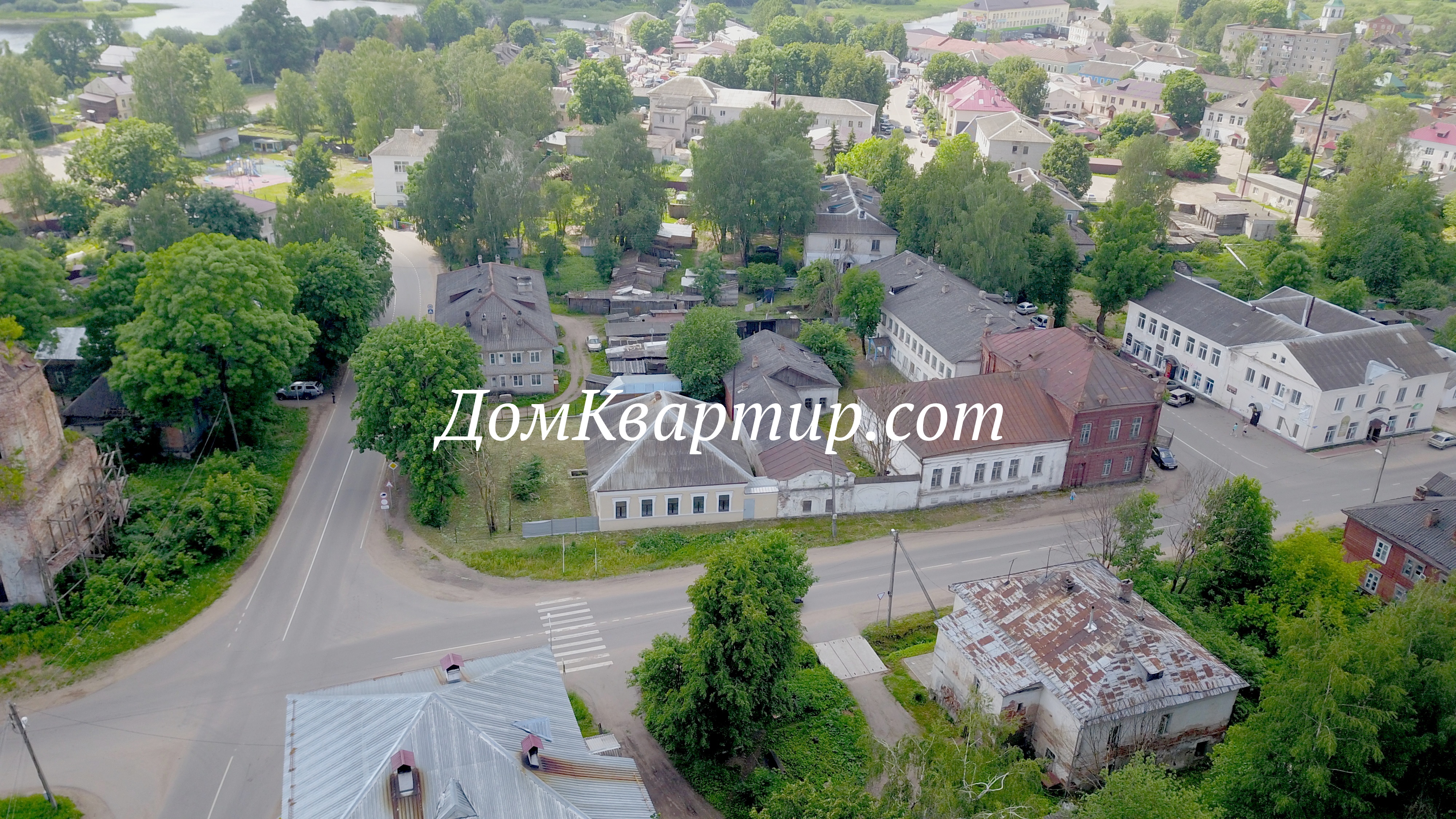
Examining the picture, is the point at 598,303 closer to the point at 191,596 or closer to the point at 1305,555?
the point at 191,596

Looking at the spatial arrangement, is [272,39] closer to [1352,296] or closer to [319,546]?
[319,546]

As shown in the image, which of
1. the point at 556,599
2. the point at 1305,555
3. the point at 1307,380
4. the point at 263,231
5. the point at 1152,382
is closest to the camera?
the point at 1305,555

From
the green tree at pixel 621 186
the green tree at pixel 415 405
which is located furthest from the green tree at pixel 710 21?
the green tree at pixel 415 405

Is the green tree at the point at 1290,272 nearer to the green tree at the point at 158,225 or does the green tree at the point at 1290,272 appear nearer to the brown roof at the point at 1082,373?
the brown roof at the point at 1082,373

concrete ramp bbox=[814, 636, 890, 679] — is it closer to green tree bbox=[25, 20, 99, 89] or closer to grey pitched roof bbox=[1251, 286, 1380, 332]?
grey pitched roof bbox=[1251, 286, 1380, 332]

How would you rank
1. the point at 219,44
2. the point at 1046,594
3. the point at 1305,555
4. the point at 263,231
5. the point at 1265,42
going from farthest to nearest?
the point at 1265,42, the point at 219,44, the point at 263,231, the point at 1305,555, the point at 1046,594

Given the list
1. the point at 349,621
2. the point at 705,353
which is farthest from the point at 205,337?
the point at 705,353

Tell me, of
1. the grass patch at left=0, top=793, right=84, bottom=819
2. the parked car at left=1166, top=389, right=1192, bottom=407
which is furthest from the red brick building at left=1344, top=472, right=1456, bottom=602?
the grass patch at left=0, top=793, right=84, bottom=819

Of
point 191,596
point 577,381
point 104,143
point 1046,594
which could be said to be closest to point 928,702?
point 1046,594
